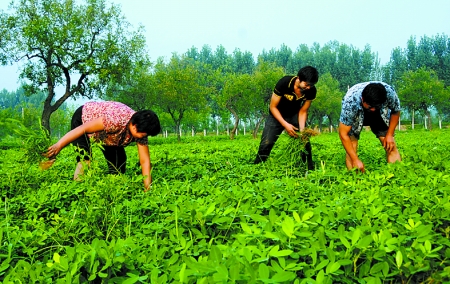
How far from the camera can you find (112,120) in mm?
4961

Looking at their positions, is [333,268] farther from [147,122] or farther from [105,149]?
[105,149]

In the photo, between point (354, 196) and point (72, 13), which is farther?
point (72, 13)

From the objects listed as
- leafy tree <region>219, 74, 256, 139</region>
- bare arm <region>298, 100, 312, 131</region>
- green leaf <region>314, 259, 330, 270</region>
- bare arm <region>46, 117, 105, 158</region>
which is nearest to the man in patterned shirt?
bare arm <region>298, 100, 312, 131</region>

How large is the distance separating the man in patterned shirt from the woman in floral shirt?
255 centimetres

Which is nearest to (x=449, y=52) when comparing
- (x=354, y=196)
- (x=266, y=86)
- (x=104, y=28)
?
(x=266, y=86)

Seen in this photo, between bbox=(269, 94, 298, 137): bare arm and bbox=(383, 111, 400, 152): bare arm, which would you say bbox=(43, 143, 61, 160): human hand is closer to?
bbox=(269, 94, 298, 137): bare arm

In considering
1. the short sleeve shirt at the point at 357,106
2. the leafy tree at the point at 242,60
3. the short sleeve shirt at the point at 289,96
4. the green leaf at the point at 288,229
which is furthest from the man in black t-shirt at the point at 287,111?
the leafy tree at the point at 242,60

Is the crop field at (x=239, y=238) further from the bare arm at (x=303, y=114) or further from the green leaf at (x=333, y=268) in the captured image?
the bare arm at (x=303, y=114)

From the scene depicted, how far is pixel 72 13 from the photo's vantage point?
2389 cm

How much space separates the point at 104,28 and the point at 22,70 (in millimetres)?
5532

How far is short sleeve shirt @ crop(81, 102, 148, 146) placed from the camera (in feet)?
16.3

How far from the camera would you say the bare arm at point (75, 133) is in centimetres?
462

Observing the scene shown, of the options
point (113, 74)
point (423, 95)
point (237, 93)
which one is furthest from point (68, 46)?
point (423, 95)

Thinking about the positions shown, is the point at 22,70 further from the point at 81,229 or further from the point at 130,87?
the point at 81,229
